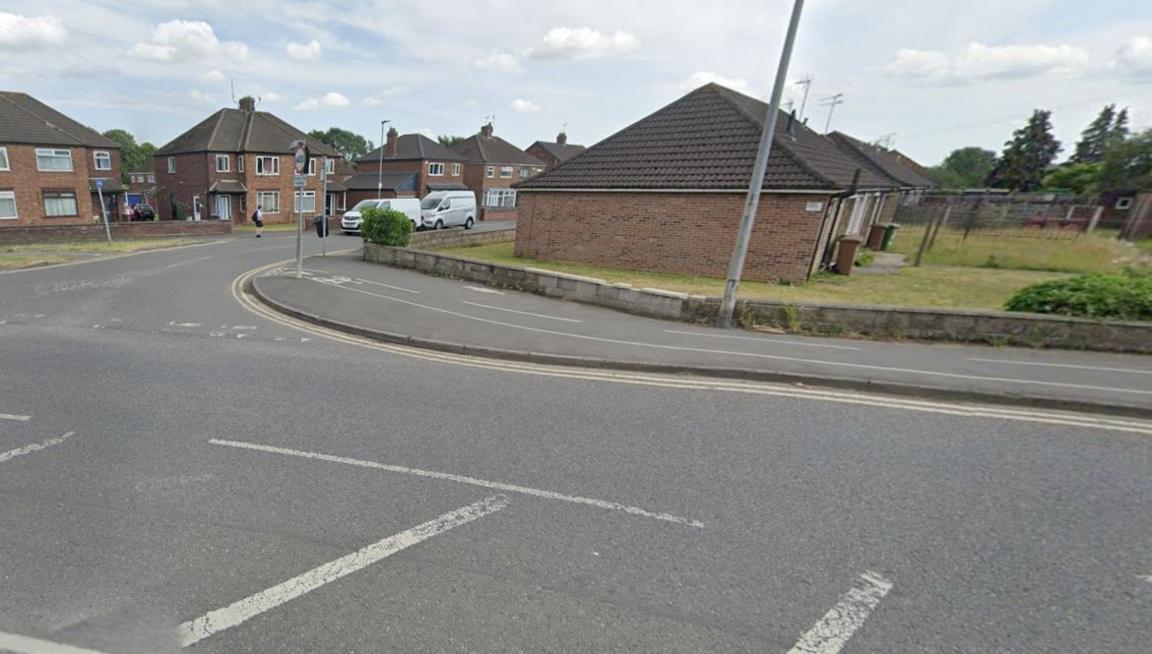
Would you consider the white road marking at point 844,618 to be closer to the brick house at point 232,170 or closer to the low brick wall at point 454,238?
the low brick wall at point 454,238

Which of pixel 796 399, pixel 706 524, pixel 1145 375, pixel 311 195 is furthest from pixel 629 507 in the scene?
pixel 311 195

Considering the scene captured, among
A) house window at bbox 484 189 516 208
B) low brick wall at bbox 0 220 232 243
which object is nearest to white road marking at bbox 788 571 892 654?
low brick wall at bbox 0 220 232 243

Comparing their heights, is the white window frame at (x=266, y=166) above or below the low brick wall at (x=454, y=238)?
above

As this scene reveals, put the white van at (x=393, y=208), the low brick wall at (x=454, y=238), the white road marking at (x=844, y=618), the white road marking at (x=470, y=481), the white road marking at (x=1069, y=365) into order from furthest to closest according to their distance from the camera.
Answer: the white van at (x=393, y=208)
the low brick wall at (x=454, y=238)
the white road marking at (x=1069, y=365)
the white road marking at (x=470, y=481)
the white road marking at (x=844, y=618)

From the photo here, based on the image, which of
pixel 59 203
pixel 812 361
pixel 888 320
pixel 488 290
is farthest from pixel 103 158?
pixel 888 320

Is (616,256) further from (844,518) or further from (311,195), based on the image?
(311,195)

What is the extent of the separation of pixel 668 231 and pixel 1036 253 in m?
11.8

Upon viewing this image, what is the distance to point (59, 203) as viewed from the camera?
28172 millimetres

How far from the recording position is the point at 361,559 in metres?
2.72

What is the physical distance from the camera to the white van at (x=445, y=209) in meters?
26.5

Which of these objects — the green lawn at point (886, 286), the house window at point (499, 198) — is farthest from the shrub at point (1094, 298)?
the house window at point (499, 198)

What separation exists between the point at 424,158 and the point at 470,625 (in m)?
45.4

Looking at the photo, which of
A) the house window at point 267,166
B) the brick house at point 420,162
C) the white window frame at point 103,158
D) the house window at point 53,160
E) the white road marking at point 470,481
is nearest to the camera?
the white road marking at point 470,481

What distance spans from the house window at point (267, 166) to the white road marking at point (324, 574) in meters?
39.2
